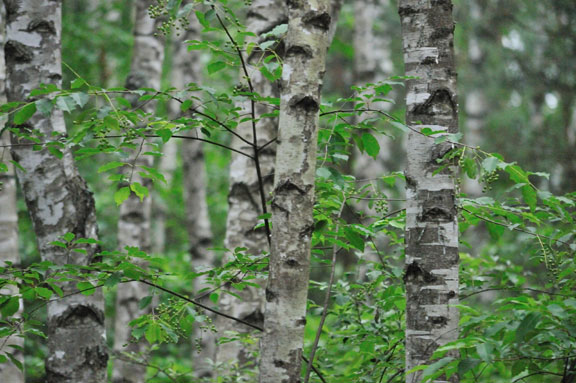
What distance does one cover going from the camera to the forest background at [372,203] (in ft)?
8.14

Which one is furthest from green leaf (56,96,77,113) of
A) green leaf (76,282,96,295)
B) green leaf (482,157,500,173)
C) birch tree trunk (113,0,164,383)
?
birch tree trunk (113,0,164,383)

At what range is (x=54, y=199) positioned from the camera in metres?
3.47

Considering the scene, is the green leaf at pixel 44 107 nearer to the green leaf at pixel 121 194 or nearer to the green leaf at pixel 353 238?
the green leaf at pixel 121 194

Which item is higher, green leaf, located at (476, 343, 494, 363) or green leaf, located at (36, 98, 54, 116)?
green leaf, located at (36, 98, 54, 116)

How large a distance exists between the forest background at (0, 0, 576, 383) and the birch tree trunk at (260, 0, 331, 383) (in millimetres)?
248

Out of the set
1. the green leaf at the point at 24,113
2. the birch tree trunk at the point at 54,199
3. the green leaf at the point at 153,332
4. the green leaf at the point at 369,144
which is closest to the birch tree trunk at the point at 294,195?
the green leaf at the point at 369,144

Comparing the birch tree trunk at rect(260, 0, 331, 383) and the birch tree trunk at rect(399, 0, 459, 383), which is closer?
the birch tree trunk at rect(260, 0, 331, 383)

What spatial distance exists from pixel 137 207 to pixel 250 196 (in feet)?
6.83

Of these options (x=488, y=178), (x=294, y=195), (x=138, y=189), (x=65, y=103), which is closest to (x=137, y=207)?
(x=138, y=189)

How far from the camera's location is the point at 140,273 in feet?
8.61

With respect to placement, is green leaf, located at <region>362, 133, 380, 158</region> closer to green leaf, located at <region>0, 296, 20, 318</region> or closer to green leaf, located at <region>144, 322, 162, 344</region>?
green leaf, located at <region>144, 322, 162, 344</region>

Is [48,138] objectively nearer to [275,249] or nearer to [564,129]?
[275,249]

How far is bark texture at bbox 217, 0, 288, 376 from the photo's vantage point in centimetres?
→ 501

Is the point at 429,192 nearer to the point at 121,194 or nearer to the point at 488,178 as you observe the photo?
the point at 488,178
